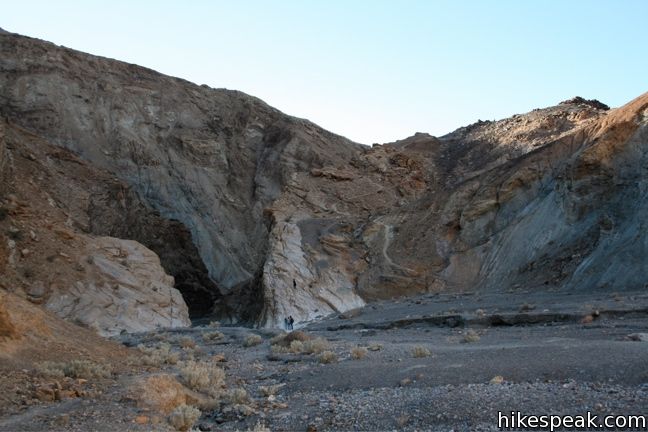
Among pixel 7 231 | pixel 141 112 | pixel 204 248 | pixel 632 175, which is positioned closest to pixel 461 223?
pixel 632 175

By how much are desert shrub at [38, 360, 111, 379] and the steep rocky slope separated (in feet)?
55.3

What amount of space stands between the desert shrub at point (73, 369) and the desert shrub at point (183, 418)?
195cm

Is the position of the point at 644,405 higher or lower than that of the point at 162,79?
lower

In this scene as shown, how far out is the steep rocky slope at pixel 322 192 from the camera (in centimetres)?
2955

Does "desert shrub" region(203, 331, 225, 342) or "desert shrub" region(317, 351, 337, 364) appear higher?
"desert shrub" region(317, 351, 337, 364)

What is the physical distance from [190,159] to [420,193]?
16827 mm

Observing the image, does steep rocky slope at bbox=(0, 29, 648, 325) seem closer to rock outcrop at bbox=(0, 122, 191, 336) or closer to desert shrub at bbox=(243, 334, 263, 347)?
rock outcrop at bbox=(0, 122, 191, 336)

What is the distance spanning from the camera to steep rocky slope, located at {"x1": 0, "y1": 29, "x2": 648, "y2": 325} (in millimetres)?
29547

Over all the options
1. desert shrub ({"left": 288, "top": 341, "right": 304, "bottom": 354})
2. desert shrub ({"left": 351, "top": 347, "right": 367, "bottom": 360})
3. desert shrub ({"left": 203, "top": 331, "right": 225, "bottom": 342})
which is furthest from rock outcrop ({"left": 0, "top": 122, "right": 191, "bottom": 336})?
desert shrub ({"left": 351, "top": 347, "right": 367, "bottom": 360})

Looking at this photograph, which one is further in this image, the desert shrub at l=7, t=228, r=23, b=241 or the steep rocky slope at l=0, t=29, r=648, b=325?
the desert shrub at l=7, t=228, r=23, b=241

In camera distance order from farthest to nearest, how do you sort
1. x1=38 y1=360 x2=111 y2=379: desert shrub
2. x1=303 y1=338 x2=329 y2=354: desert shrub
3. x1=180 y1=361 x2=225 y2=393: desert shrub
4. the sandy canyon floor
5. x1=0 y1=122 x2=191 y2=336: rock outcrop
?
x1=0 y1=122 x2=191 y2=336: rock outcrop < x1=303 y1=338 x2=329 y2=354: desert shrub < x1=180 y1=361 x2=225 y2=393: desert shrub < x1=38 y1=360 x2=111 y2=379: desert shrub < the sandy canyon floor

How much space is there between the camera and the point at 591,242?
26859 millimetres

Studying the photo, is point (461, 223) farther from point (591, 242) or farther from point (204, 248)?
point (204, 248)

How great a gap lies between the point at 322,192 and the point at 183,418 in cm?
3759
